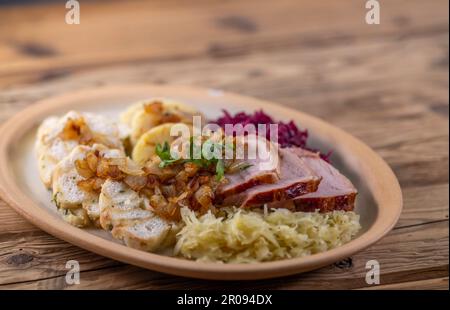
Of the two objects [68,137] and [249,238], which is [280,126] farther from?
[68,137]

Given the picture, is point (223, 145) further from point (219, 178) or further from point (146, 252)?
point (146, 252)

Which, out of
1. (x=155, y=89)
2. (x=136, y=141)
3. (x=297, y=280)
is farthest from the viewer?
(x=155, y=89)

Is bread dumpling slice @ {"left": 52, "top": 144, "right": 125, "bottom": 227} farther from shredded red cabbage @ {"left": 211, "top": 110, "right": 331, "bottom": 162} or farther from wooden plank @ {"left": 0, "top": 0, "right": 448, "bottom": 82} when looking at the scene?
wooden plank @ {"left": 0, "top": 0, "right": 448, "bottom": 82}

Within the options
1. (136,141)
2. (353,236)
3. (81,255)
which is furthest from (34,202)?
(353,236)

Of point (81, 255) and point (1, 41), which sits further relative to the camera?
point (1, 41)

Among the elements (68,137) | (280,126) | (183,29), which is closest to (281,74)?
(183,29)

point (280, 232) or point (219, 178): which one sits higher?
point (219, 178)

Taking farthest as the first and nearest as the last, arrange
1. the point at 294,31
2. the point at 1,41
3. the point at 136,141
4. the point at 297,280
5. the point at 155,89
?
the point at 294,31 → the point at 1,41 → the point at 155,89 → the point at 136,141 → the point at 297,280

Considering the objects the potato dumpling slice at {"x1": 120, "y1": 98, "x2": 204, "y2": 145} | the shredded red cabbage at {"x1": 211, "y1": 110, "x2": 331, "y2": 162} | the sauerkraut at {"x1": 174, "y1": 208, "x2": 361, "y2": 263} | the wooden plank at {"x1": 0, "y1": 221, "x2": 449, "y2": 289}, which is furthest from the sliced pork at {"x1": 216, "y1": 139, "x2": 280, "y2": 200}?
the potato dumpling slice at {"x1": 120, "y1": 98, "x2": 204, "y2": 145}
